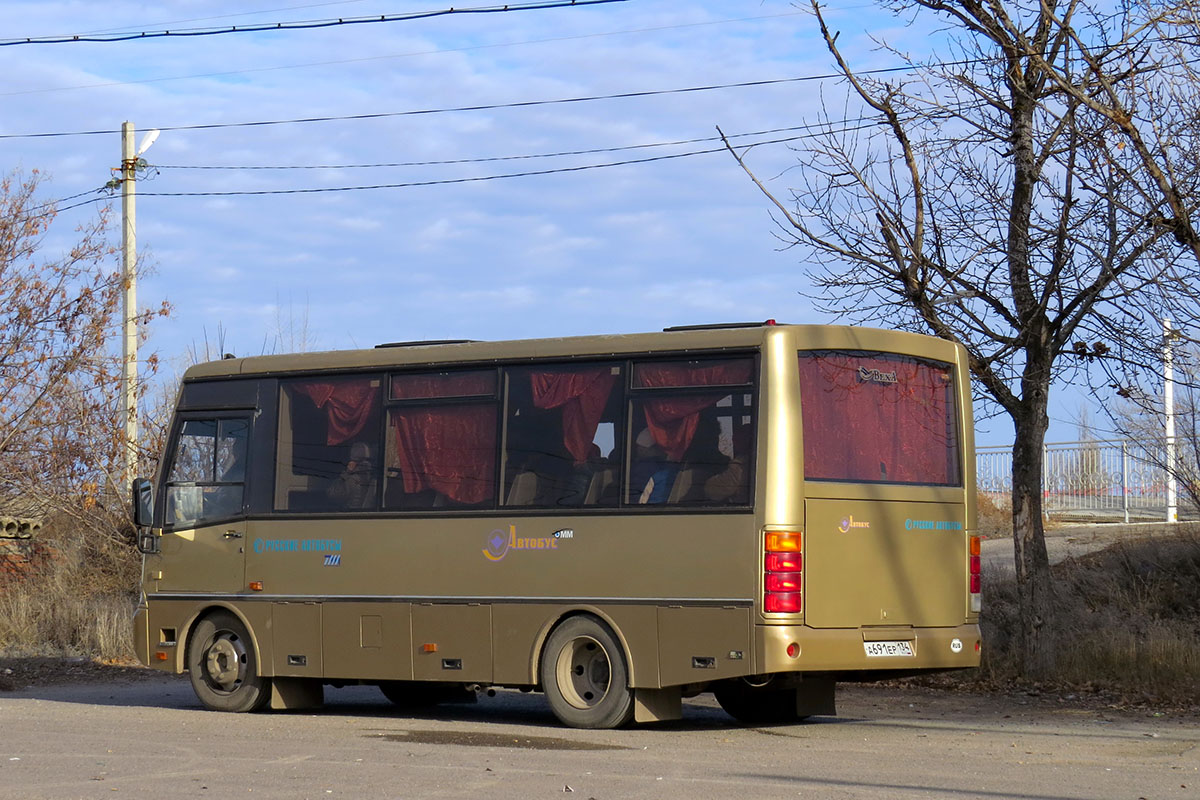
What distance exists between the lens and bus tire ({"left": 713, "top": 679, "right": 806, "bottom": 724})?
43.8ft

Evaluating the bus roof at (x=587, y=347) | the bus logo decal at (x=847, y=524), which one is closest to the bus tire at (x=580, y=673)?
the bus logo decal at (x=847, y=524)

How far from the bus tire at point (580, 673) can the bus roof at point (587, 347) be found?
211cm

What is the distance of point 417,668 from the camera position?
1317cm

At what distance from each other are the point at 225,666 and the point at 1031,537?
780cm

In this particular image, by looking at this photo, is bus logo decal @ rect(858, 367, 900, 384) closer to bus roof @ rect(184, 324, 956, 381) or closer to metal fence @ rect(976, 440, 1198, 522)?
bus roof @ rect(184, 324, 956, 381)

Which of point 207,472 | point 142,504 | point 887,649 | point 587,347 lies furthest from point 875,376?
point 142,504

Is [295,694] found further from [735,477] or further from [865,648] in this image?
[865,648]

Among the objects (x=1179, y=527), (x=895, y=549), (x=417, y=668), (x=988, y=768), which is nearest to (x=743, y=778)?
(x=988, y=768)

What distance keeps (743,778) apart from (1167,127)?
709 centimetres

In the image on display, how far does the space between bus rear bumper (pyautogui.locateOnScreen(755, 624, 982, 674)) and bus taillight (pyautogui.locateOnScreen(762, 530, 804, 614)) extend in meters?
0.15

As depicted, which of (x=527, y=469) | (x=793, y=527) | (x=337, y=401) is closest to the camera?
(x=793, y=527)

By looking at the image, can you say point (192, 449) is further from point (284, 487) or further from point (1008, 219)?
point (1008, 219)

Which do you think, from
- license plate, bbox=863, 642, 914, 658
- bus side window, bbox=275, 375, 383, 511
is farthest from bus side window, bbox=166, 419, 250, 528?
license plate, bbox=863, 642, 914, 658

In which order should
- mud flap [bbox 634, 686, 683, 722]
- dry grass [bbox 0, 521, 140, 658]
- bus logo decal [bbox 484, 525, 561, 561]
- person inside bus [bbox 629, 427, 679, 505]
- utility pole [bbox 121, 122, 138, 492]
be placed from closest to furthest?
1. person inside bus [bbox 629, 427, 679, 505]
2. mud flap [bbox 634, 686, 683, 722]
3. bus logo decal [bbox 484, 525, 561, 561]
4. dry grass [bbox 0, 521, 140, 658]
5. utility pole [bbox 121, 122, 138, 492]
